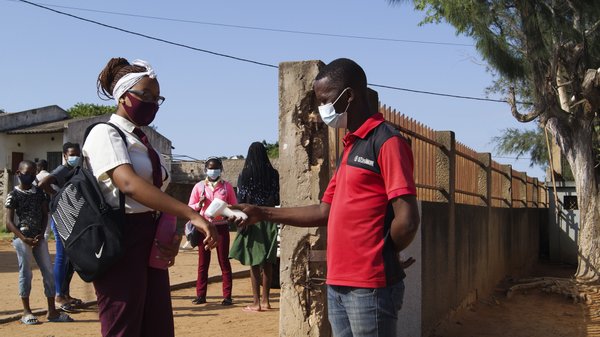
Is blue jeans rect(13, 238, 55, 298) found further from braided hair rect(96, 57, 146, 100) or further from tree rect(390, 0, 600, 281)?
tree rect(390, 0, 600, 281)

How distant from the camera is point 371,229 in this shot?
291cm

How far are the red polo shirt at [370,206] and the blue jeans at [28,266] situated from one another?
5180 mm

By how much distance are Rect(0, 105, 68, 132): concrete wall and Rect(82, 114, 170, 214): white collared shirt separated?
107 ft

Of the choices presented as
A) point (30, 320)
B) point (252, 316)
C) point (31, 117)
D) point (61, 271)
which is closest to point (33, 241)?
point (61, 271)

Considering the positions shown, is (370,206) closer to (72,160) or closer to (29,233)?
(29,233)

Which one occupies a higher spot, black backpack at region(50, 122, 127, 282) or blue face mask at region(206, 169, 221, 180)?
blue face mask at region(206, 169, 221, 180)

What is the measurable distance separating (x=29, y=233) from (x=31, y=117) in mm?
29503

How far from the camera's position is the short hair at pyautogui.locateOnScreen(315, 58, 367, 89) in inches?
123

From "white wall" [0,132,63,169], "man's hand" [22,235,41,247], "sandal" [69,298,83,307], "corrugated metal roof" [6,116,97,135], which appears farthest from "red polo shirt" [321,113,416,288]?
"white wall" [0,132,63,169]

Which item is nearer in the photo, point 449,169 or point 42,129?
point 449,169

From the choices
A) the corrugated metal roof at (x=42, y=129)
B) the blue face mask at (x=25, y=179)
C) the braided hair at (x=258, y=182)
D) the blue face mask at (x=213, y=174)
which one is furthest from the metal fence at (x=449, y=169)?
the corrugated metal roof at (x=42, y=129)

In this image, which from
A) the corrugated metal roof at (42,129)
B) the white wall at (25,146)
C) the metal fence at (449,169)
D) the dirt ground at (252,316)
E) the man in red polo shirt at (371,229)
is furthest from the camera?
the white wall at (25,146)

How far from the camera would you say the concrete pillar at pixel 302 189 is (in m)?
5.32

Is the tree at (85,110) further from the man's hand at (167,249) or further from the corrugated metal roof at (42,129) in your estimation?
the man's hand at (167,249)
